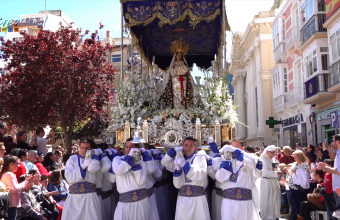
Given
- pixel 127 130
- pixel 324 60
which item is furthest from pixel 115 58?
pixel 127 130

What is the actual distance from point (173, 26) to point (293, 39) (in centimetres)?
1217

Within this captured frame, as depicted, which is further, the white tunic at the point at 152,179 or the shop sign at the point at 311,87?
the shop sign at the point at 311,87

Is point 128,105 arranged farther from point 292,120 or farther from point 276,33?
point 276,33

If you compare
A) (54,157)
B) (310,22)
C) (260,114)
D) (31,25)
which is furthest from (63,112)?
(31,25)

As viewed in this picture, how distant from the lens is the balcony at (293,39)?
70.2 ft

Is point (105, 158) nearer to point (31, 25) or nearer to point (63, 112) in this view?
point (63, 112)

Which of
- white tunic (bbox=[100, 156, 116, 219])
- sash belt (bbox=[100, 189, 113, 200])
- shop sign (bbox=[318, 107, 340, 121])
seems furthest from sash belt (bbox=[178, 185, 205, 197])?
shop sign (bbox=[318, 107, 340, 121])

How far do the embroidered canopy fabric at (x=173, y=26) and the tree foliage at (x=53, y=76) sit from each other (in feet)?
6.30

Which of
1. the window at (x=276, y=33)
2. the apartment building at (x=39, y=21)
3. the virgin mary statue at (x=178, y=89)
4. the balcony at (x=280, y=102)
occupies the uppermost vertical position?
the apartment building at (x=39, y=21)

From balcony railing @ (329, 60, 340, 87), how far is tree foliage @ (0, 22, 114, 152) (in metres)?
9.71

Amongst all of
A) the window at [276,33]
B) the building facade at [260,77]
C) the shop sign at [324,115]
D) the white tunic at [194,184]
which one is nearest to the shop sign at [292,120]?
the shop sign at [324,115]

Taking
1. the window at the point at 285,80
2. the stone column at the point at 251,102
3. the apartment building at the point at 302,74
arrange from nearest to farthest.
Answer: the apartment building at the point at 302,74, the window at the point at 285,80, the stone column at the point at 251,102

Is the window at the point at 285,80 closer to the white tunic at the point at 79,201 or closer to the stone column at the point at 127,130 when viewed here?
the stone column at the point at 127,130

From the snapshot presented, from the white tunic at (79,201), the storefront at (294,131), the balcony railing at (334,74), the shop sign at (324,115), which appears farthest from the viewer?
the storefront at (294,131)
